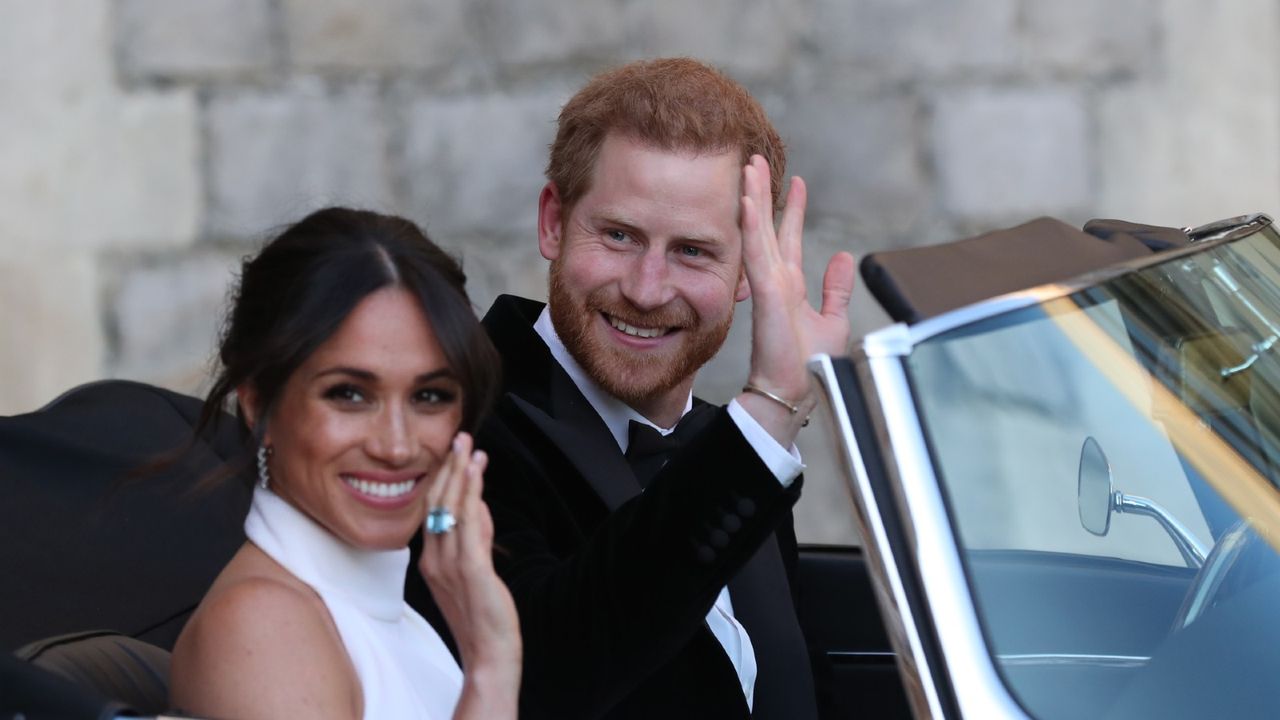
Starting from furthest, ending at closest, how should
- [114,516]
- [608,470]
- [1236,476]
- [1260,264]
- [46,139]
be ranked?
[46,139] → [114,516] → [608,470] → [1260,264] → [1236,476]

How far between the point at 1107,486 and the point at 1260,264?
44 cm

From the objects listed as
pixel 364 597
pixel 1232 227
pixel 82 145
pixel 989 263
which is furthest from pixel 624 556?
pixel 82 145

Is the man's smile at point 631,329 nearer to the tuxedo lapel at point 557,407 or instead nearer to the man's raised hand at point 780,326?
the tuxedo lapel at point 557,407

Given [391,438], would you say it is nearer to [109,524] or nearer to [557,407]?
[557,407]

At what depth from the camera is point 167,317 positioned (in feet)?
16.5

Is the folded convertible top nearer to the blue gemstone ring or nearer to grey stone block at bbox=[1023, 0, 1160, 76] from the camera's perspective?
the blue gemstone ring

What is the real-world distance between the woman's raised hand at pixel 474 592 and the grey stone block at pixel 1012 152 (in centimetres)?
354

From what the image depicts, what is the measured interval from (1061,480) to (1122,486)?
111 mm

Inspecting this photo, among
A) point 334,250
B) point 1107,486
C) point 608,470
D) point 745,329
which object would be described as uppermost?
point 334,250

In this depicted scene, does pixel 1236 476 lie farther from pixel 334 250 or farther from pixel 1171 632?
pixel 334 250

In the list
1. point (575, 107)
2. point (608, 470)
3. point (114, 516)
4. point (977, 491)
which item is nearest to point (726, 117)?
point (575, 107)

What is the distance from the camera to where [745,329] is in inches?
197

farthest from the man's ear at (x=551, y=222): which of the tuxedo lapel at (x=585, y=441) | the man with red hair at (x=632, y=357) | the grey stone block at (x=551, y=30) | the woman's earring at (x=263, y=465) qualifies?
the grey stone block at (x=551, y=30)

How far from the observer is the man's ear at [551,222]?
2559 mm
